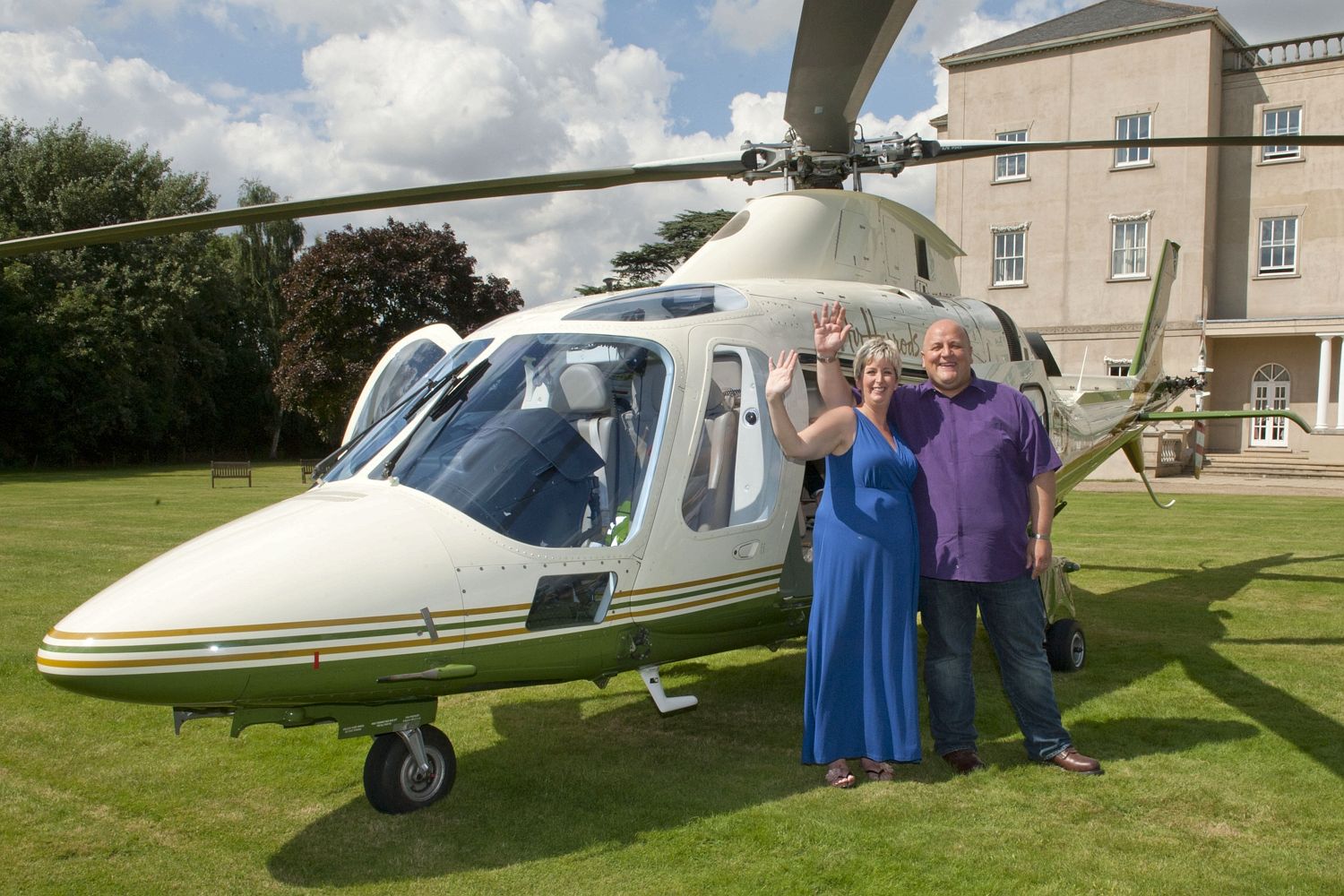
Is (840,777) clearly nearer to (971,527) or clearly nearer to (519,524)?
(971,527)

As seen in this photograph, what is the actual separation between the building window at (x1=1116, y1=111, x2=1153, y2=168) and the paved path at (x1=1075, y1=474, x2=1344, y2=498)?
9.61 metres

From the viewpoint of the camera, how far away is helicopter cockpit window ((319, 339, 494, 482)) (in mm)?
4715

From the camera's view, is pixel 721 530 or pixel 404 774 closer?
pixel 404 774

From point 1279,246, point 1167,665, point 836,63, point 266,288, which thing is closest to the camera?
point 836,63

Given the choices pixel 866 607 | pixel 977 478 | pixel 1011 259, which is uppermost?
pixel 1011 259

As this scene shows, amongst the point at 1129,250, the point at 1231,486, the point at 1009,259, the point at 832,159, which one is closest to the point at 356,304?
the point at 1009,259

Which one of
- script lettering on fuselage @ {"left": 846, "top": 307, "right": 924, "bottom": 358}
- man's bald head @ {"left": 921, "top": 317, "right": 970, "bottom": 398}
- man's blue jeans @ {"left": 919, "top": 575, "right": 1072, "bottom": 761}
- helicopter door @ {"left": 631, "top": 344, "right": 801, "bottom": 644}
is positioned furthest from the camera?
script lettering on fuselage @ {"left": 846, "top": 307, "right": 924, "bottom": 358}

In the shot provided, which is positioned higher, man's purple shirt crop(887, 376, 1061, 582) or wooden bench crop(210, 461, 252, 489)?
man's purple shirt crop(887, 376, 1061, 582)

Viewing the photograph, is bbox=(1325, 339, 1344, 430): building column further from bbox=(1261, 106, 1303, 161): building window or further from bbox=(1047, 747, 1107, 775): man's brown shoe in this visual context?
bbox=(1047, 747, 1107, 775): man's brown shoe

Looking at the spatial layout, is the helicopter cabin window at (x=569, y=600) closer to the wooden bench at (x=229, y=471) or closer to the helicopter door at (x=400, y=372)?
the helicopter door at (x=400, y=372)

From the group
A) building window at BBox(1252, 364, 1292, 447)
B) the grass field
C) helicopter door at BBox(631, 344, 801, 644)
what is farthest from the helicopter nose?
building window at BBox(1252, 364, 1292, 447)

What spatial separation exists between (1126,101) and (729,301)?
3057cm

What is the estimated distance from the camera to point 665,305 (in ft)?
16.9

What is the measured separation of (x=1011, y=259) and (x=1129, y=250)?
3.51 m
